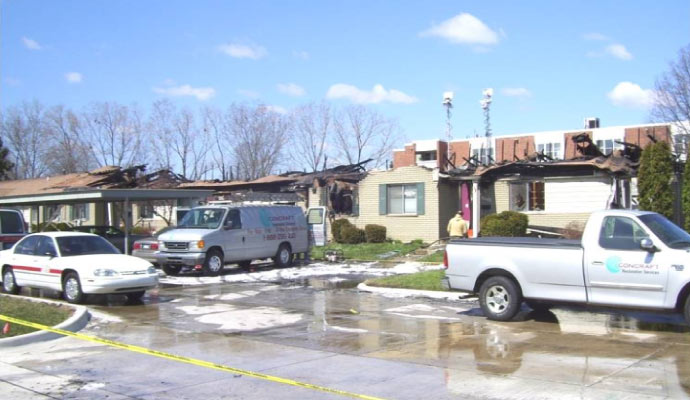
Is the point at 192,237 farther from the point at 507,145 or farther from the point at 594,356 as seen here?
the point at 507,145

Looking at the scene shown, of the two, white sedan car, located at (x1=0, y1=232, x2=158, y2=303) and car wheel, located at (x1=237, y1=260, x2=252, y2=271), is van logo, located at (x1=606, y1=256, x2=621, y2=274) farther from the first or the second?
car wheel, located at (x1=237, y1=260, x2=252, y2=271)

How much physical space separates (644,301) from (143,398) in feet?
23.6

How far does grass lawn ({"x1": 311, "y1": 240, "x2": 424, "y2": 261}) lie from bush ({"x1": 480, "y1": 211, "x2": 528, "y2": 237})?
10.6 ft

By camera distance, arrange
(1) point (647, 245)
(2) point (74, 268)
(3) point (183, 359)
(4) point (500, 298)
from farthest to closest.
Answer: (2) point (74, 268) < (4) point (500, 298) < (1) point (647, 245) < (3) point (183, 359)

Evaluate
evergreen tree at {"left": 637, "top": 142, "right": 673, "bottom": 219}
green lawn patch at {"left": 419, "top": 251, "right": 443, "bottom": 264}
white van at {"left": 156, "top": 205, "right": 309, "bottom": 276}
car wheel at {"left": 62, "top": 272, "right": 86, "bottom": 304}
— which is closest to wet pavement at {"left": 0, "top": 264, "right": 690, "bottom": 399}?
car wheel at {"left": 62, "top": 272, "right": 86, "bottom": 304}

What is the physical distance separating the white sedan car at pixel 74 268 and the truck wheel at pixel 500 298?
6.78 metres

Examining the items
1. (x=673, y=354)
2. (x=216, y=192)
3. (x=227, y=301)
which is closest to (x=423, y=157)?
(x=216, y=192)

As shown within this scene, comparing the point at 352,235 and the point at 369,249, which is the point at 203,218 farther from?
the point at 352,235

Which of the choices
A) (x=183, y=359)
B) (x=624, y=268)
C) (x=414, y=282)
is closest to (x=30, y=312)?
(x=183, y=359)

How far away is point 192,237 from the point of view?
20031mm

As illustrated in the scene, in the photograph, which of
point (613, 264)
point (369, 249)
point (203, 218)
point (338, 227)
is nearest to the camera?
point (613, 264)

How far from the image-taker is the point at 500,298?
1169cm

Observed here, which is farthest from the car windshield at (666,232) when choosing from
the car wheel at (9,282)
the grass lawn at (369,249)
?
the grass lawn at (369,249)

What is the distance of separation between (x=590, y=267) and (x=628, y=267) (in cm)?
55
